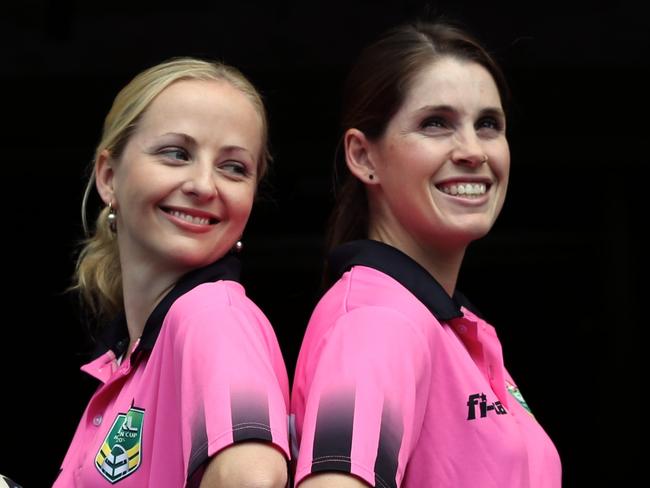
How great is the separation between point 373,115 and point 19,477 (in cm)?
437

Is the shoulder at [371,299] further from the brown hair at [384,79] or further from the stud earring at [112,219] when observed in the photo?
the stud earring at [112,219]

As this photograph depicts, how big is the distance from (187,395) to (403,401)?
326 mm

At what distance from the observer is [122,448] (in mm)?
1991

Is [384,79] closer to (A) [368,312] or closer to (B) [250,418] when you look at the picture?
(A) [368,312]

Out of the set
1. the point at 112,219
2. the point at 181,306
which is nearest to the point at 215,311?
the point at 181,306

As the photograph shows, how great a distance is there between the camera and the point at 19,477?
6047 mm

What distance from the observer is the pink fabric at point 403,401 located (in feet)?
5.74

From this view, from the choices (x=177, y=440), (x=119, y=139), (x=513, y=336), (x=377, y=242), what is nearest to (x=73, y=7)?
(x=119, y=139)

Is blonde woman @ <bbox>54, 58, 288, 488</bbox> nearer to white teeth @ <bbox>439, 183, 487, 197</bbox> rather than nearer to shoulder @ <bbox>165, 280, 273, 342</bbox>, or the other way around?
shoulder @ <bbox>165, 280, 273, 342</bbox>

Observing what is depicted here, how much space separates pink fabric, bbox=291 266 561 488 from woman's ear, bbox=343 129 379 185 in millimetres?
225

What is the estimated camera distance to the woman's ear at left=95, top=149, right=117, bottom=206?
229cm

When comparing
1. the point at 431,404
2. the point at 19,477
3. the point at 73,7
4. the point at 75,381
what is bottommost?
the point at 19,477

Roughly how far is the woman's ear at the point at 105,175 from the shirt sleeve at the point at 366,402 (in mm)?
637

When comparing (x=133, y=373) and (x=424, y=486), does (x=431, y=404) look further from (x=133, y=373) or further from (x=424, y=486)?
(x=133, y=373)
